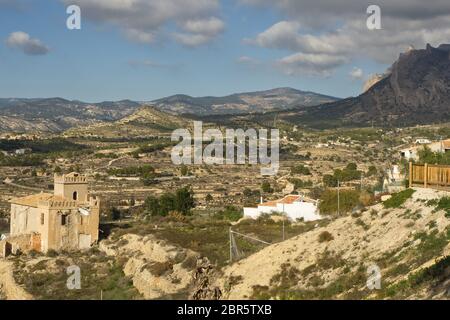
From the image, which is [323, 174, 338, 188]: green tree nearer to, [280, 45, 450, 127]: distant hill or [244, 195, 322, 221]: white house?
[244, 195, 322, 221]: white house

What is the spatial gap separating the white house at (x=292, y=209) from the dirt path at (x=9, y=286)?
16.0 m

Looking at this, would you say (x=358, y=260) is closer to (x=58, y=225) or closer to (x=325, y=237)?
(x=325, y=237)

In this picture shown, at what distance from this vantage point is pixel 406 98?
17075cm

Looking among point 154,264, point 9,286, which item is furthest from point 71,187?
point 154,264

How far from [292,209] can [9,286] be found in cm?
1801

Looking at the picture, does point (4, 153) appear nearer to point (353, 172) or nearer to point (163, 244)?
point (353, 172)

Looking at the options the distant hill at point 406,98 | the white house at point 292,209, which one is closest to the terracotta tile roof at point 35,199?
the white house at point 292,209

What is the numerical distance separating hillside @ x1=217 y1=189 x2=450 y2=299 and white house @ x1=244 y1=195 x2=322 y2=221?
17.1 meters

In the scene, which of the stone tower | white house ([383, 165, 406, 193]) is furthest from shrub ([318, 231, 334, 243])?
the stone tower

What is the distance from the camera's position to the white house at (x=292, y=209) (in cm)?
4152

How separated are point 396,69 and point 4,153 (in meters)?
103

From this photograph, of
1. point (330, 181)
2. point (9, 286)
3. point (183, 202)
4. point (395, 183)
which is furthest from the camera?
point (330, 181)

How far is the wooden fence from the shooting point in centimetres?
2102
